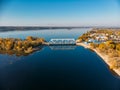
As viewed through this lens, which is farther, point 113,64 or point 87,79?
point 113,64

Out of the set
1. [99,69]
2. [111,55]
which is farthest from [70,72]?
[111,55]

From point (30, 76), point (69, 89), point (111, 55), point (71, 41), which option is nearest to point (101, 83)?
point (69, 89)

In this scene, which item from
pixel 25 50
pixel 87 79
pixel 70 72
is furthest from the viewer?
pixel 25 50

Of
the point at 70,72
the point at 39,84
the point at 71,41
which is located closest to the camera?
the point at 39,84

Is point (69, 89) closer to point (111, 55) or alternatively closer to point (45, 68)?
point (45, 68)

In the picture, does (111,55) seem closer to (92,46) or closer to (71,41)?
(92,46)

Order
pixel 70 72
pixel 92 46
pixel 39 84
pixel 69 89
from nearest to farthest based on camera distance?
1. pixel 69 89
2. pixel 39 84
3. pixel 70 72
4. pixel 92 46

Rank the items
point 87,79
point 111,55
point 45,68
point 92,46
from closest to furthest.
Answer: point 87,79 < point 45,68 < point 111,55 < point 92,46

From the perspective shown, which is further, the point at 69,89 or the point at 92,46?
the point at 92,46

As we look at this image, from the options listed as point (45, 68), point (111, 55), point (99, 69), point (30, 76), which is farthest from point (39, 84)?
point (111, 55)
